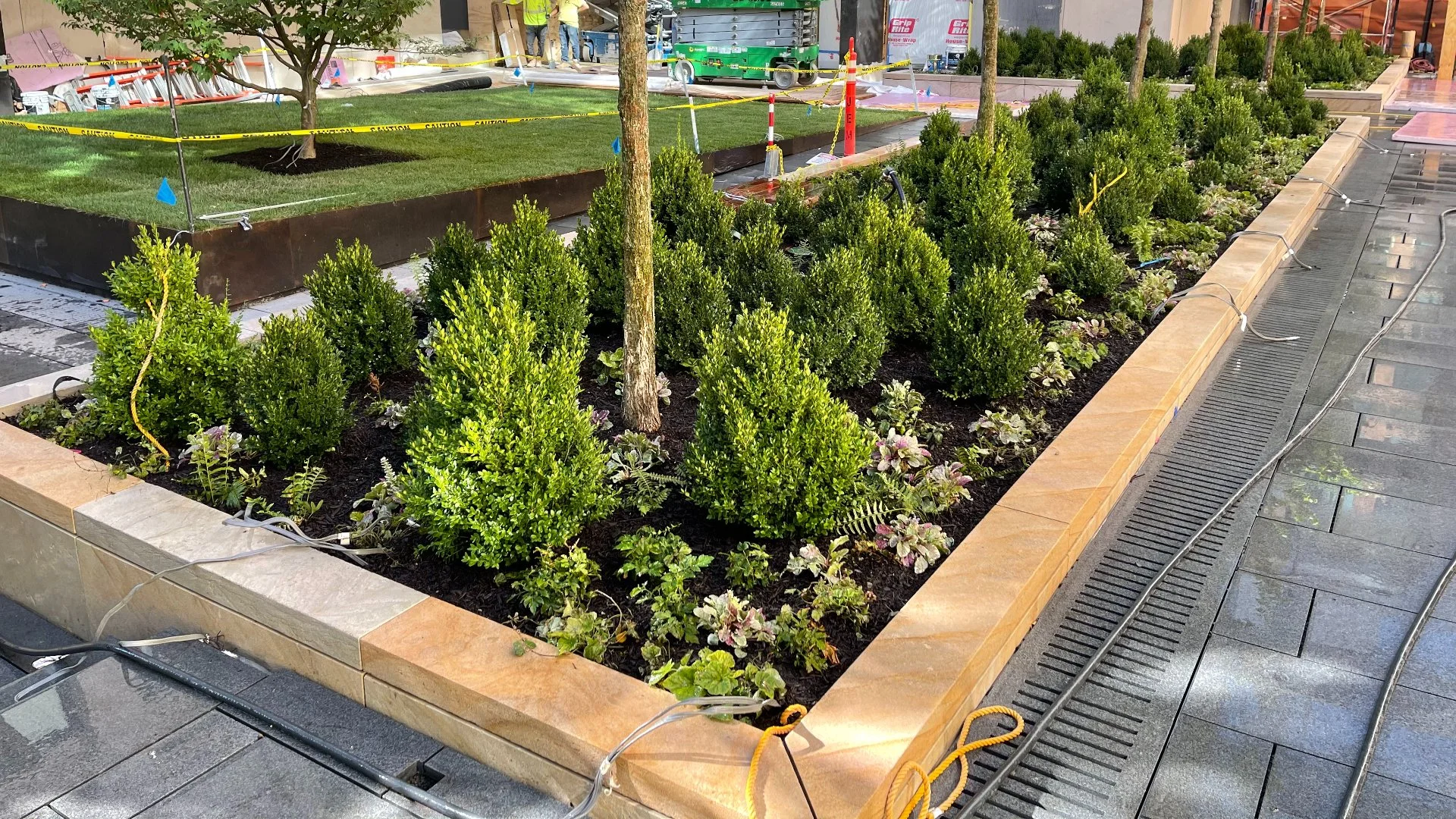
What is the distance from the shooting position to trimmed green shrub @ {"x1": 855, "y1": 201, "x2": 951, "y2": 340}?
643 centimetres

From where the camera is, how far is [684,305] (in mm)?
6078

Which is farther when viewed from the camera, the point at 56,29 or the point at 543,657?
the point at 56,29

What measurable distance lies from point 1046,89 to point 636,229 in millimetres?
20548

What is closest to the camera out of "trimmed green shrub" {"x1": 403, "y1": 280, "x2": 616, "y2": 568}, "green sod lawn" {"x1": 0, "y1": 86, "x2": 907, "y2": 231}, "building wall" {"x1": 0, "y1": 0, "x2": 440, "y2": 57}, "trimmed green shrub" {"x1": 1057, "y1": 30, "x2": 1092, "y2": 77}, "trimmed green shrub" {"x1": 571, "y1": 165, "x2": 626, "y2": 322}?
"trimmed green shrub" {"x1": 403, "y1": 280, "x2": 616, "y2": 568}

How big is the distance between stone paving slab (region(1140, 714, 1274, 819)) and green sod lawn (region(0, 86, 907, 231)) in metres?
6.83

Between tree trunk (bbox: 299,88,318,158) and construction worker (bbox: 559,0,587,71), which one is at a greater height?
construction worker (bbox: 559,0,587,71)

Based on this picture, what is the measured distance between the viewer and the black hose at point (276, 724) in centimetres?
313

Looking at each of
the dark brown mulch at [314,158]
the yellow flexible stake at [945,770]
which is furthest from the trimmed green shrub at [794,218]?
the yellow flexible stake at [945,770]

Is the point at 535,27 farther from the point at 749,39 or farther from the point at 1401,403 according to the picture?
the point at 1401,403

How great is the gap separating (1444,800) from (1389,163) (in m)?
14.8

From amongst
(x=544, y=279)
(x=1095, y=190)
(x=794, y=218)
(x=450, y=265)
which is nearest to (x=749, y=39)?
(x=1095, y=190)

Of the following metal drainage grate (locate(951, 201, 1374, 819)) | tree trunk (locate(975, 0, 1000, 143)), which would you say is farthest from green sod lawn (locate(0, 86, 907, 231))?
metal drainage grate (locate(951, 201, 1374, 819))

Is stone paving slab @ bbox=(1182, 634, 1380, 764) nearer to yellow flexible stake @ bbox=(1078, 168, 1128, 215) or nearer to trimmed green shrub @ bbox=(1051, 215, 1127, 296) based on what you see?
trimmed green shrub @ bbox=(1051, 215, 1127, 296)

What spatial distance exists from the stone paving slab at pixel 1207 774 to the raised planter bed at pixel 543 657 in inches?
24.5
